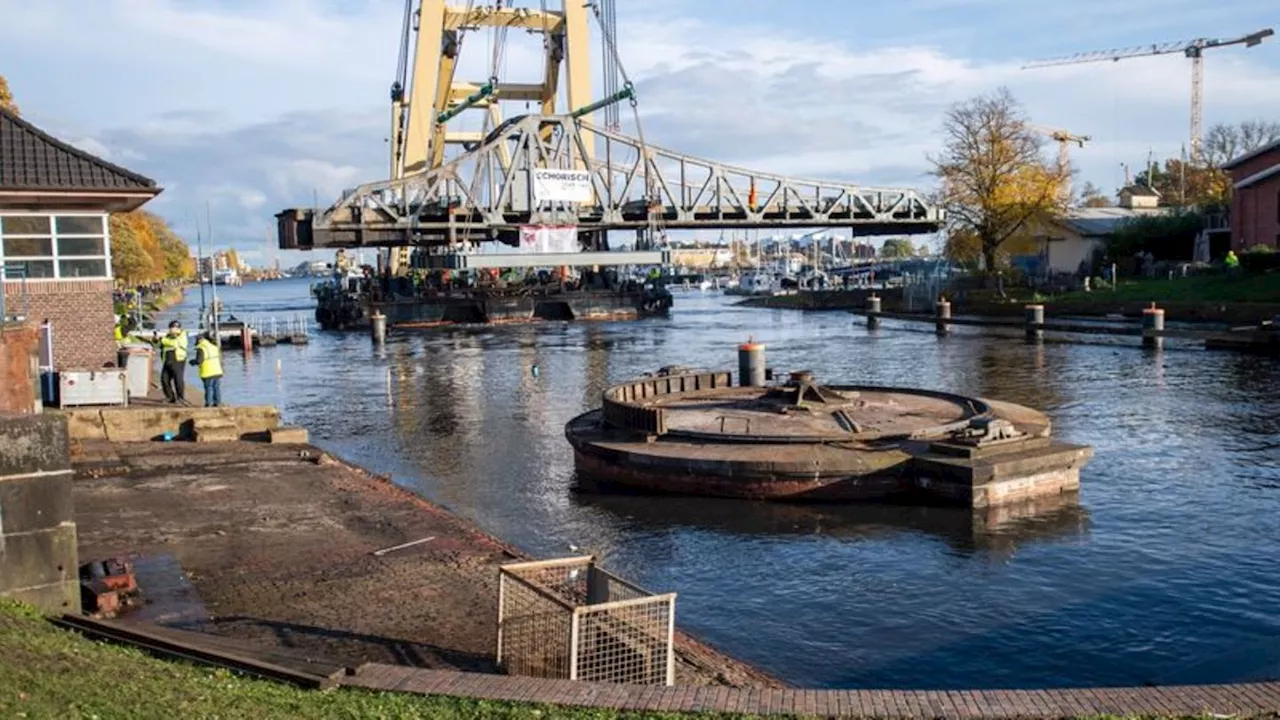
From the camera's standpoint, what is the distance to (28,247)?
23641mm

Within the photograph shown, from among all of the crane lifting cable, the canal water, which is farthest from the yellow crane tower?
the canal water

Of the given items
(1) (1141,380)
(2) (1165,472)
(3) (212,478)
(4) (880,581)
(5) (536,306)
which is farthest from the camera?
(5) (536,306)

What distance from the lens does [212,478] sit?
1812 cm

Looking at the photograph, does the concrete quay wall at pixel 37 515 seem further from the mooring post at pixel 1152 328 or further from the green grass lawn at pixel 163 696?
the mooring post at pixel 1152 328

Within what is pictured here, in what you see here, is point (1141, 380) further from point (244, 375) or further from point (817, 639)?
point (244, 375)

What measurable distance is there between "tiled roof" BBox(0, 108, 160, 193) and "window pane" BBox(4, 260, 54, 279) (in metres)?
1.97

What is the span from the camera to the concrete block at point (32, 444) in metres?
9.61

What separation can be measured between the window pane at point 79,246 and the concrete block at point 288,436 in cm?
594

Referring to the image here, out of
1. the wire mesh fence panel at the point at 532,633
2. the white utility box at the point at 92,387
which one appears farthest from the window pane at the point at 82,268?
the wire mesh fence panel at the point at 532,633

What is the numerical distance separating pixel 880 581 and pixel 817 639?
2.45 m

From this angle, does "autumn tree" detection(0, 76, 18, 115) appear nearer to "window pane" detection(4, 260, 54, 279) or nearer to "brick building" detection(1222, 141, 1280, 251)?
"window pane" detection(4, 260, 54, 279)

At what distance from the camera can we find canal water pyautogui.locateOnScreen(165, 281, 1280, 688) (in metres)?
11.7

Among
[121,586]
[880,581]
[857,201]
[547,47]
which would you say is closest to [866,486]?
[880,581]

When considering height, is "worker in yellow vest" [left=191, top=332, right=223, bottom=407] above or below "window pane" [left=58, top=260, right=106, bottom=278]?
below
